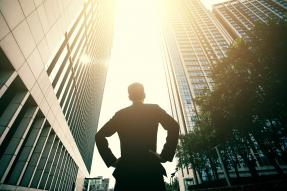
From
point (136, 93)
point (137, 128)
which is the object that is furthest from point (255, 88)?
point (137, 128)

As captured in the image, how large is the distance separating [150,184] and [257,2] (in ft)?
435

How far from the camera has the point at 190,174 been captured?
208ft

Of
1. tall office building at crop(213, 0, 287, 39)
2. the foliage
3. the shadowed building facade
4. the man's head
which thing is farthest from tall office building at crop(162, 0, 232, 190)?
the man's head

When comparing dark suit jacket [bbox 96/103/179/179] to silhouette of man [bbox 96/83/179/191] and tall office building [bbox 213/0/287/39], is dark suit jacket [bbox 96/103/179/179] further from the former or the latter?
tall office building [bbox 213/0/287/39]

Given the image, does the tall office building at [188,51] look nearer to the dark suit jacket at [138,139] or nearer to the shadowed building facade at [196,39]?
the shadowed building facade at [196,39]

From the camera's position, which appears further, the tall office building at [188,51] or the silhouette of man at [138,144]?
the tall office building at [188,51]

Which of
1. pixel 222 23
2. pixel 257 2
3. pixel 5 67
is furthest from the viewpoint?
pixel 222 23

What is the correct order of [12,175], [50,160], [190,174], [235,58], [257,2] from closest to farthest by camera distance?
[12,175], [235,58], [50,160], [190,174], [257,2]

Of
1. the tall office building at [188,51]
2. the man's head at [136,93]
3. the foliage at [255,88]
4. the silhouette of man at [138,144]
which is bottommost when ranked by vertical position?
the silhouette of man at [138,144]

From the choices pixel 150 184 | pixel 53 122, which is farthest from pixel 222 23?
pixel 150 184

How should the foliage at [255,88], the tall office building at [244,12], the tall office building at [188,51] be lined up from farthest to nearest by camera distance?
the tall office building at [244,12] → the tall office building at [188,51] → the foliage at [255,88]

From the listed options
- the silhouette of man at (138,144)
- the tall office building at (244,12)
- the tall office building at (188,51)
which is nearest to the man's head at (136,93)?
the silhouette of man at (138,144)

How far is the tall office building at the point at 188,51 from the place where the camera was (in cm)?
7580

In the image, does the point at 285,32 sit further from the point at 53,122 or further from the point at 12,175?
the point at 12,175
